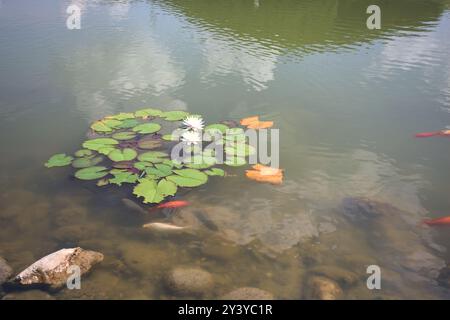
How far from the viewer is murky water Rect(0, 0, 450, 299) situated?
17.0 ft

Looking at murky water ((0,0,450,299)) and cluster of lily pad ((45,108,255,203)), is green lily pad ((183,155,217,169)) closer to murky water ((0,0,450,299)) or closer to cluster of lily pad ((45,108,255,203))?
cluster of lily pad ((45,108,255,203))

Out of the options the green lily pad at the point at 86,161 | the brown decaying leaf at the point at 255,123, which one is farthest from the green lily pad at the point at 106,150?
the brown decaying leaf at the point at 255,123

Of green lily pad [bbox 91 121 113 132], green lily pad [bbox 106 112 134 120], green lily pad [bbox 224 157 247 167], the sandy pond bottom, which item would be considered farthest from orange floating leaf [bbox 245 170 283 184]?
green lily pad [bbox 106 112 134 120]

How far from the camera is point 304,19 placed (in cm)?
2003

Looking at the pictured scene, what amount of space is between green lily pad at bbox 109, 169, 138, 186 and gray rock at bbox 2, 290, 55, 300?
2133 mm

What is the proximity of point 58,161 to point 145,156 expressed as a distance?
1.56 metres

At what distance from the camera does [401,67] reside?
12680 millimetres

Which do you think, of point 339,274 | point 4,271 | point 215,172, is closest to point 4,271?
point 4,271

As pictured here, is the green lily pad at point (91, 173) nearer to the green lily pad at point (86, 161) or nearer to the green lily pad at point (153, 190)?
the green lily pad at point (86, 161)

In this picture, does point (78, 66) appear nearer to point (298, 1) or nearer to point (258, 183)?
point (258, 183)

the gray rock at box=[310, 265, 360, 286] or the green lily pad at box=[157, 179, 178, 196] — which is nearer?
the gray rock at box=[310, 265, 360, 286]

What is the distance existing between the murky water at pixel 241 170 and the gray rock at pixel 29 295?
31 cm
